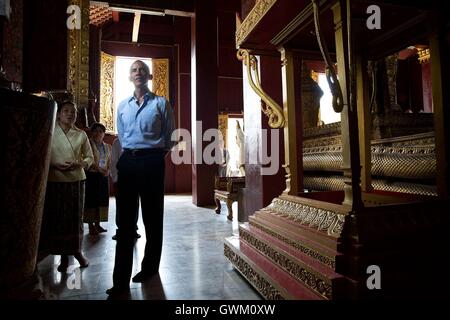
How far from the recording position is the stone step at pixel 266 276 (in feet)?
3.77

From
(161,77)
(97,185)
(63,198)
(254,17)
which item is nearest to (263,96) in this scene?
(254,17)

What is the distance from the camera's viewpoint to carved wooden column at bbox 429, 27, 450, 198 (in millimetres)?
1364

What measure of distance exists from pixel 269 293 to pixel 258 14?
4.50 feet

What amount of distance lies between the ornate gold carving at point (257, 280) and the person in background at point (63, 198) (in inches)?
42.5

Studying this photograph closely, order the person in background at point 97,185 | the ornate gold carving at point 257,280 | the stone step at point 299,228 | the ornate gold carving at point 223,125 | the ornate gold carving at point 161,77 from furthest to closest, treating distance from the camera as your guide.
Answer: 1. the ornate gold carving at point 223,125
2. the ornate gold carving at point 161,77
3. the person in background at point 97,185
4. the ornate gold carving at point 257,280
5. the stone step at point 299,228

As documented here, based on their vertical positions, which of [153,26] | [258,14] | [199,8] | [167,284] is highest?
[153,26]

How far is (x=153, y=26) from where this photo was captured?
9.74 metres

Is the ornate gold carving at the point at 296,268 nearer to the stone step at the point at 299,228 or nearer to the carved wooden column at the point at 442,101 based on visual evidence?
the stone step at the point at 299,228

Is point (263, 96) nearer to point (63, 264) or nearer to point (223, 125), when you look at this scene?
point (63, 264)

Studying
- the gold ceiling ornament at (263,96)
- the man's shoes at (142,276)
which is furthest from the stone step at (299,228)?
the man's shoes at (142,276)

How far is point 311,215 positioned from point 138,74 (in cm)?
136
